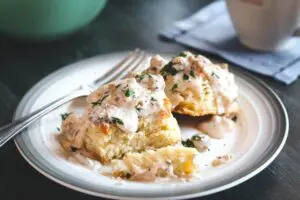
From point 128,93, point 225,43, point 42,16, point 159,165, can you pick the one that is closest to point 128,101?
point 128,93

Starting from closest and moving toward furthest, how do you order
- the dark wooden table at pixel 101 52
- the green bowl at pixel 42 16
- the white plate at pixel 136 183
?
1. the white plate at pixel 136 183
2. the dark wooden table at pixel 101 52
3. the green bowl at pixel 42 16

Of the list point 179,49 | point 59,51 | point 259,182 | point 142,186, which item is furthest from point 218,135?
point 59,51

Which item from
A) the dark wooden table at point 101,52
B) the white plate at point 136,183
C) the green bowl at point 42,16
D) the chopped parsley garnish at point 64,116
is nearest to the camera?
the white plate at point 136,183

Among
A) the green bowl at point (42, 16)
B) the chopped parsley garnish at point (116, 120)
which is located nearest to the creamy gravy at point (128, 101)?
the chopped parsley garnish at point (116, 120)

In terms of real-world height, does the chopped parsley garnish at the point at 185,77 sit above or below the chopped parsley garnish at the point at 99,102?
below

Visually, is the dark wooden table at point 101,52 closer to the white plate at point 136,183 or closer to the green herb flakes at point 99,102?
the white plate at point 136,183

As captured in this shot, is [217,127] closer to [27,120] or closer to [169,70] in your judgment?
[169,70]
